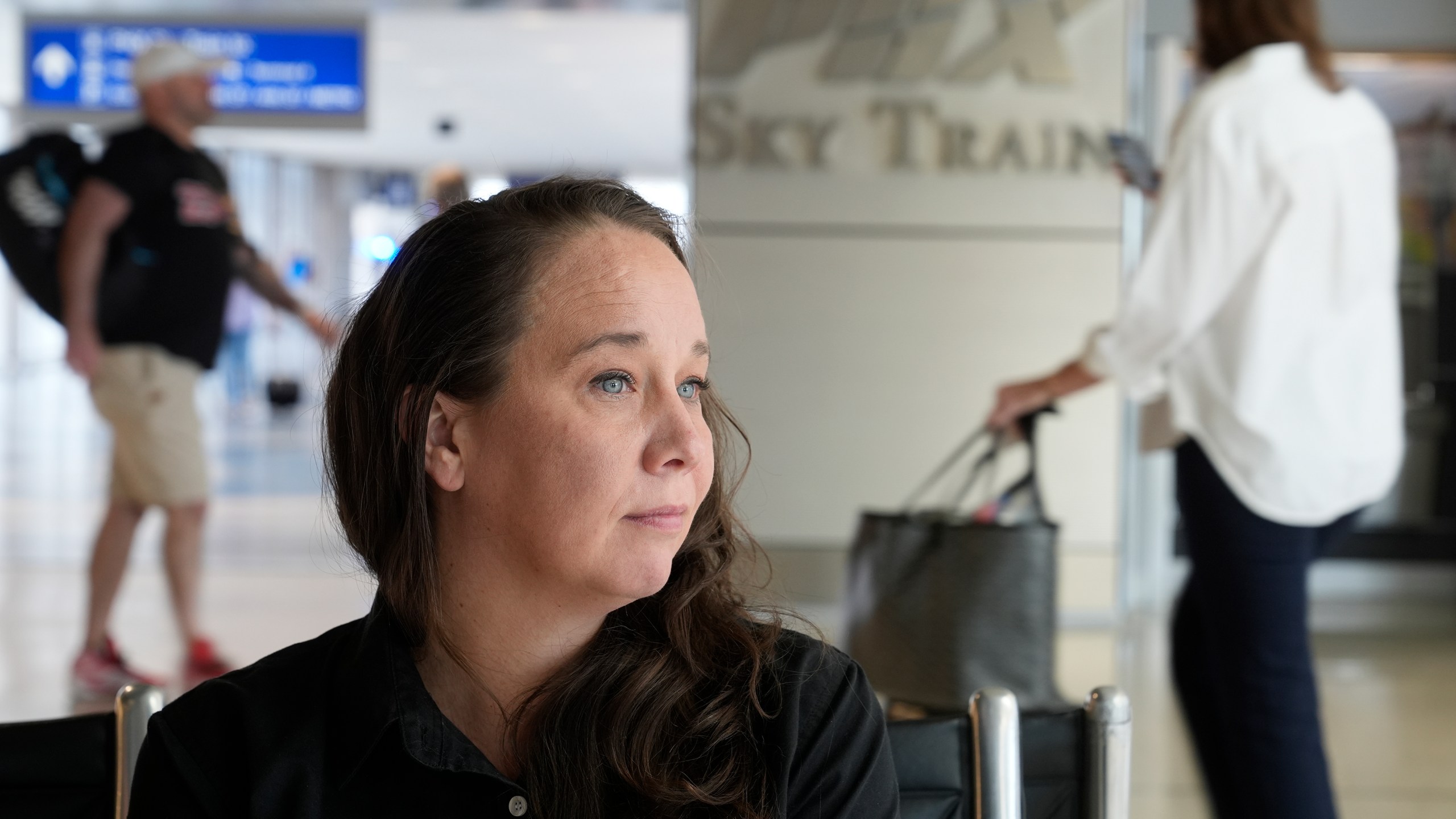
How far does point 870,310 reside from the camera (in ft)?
17.9

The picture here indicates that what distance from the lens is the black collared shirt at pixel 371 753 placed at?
1074 millimetres

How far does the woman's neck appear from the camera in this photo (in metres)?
1.15

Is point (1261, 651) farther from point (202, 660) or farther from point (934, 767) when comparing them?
point (202, 660)

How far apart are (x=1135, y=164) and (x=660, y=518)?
189 cm

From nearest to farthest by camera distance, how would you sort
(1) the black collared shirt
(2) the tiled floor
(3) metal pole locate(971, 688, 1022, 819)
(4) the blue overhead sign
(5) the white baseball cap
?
(1) the black collared shirt < (3) metal pole locate(971, 688, 1022, 819) < (2) the tiled floor < (5) the white baseball cap < (4) the blue overhead sign

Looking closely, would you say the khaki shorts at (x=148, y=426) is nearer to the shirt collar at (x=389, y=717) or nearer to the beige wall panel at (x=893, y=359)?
the beige wall panel at (x=893, y=359)

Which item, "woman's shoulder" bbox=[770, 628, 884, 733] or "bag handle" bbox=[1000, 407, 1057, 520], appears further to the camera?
"bag handle" bbox=[1000, 407, 1057, 520]

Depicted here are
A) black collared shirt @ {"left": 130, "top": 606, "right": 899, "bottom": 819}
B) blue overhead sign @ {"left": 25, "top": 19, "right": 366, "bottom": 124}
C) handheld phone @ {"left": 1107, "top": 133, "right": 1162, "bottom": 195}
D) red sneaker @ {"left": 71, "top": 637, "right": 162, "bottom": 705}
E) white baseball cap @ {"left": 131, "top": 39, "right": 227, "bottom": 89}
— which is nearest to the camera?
black collared shirt @ {"left": 130, "top": 606, "right": 899, "bottom": 819}

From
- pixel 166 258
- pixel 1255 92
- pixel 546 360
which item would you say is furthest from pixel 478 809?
pixel 166 258

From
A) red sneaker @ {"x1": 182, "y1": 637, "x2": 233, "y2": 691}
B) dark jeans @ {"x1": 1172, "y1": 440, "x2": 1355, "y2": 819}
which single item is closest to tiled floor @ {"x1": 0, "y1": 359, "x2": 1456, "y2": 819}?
red sneaker @ {"x1": 182, "y1": 637, "x2": 233, "y2": 691}

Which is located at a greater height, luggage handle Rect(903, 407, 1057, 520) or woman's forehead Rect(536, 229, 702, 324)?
woman's forehead Rect(536, 229, 702, 324)

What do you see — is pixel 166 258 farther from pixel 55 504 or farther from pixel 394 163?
pixel 394 163

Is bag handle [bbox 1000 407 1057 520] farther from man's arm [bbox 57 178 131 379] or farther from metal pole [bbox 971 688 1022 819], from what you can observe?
man's arm [bbox 57 178 131 379]

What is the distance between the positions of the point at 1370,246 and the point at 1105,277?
10.3ft
